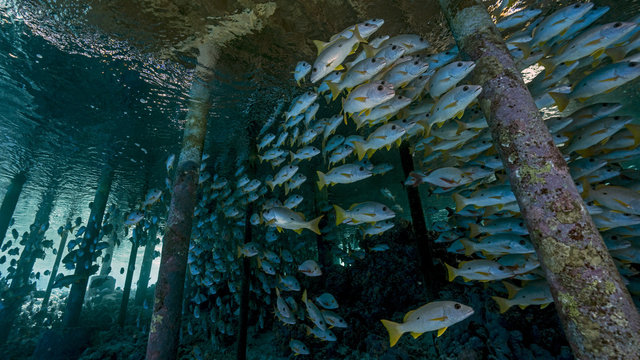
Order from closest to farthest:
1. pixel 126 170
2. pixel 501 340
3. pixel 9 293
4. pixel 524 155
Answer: pixel 524 155 < pixel 501 340 < pixel 9 293 < pixel 126 170

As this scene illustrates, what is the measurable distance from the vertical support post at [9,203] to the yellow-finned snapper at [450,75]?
24009 millimetres

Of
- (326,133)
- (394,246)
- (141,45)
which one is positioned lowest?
(394,246)

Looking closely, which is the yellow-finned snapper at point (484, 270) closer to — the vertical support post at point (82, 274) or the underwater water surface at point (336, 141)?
the underwater water surface at point (336, 141)

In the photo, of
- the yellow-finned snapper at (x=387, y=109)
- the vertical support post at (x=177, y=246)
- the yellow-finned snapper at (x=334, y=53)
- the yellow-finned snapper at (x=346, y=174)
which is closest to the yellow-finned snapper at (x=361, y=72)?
the yellow-finned snapper at (x=334, y=53)

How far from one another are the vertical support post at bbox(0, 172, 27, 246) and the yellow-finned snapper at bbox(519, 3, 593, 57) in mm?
25416

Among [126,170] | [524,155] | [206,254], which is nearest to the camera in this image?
[524,155]

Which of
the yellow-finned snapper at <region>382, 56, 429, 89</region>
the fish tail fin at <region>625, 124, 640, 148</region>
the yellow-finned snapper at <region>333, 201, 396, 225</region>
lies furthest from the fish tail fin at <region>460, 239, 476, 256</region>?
the yellow-finned snapper at <region>382, 56, 429, 89</region>

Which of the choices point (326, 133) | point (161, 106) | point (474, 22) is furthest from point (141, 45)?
point (474, 22)

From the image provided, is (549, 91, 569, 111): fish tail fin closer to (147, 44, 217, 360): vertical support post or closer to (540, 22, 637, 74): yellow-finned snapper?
(540, 22, 637, 74): yellow-finned snapper

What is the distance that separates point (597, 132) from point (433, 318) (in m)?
3.54

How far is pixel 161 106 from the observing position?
1129 centimetres

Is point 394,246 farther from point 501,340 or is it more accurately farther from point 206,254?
point 206,254

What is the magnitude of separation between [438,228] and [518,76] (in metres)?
5.40

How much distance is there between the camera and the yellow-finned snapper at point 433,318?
2.97 meters
